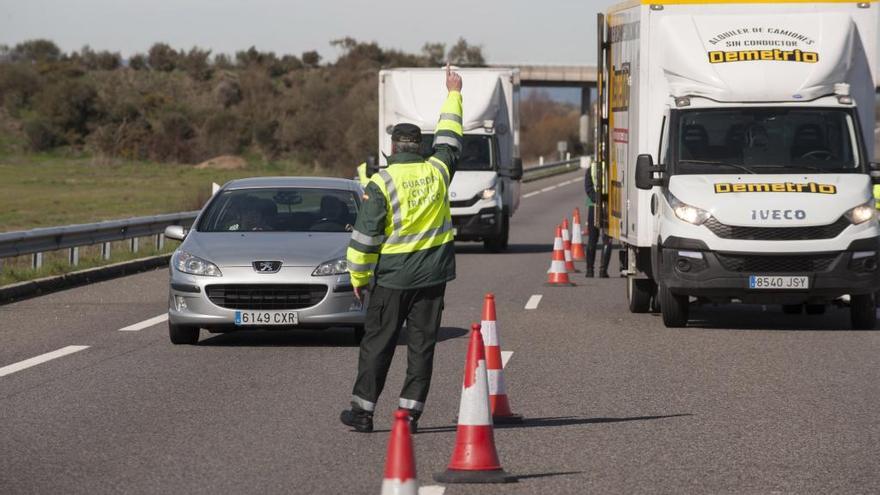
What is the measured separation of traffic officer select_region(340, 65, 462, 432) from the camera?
8906 mm

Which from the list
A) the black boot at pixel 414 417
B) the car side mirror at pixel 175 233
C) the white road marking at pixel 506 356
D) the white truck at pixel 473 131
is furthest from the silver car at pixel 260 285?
the white truck at pixel 473 131

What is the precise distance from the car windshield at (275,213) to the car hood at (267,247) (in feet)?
0.67

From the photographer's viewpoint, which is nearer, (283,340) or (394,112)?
(283,340)

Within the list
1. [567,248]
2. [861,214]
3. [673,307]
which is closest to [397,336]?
[673,307]

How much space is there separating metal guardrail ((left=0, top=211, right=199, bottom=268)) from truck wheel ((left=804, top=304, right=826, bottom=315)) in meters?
8.97

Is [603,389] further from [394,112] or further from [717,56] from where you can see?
[394,112]

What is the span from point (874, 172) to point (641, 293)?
277cm

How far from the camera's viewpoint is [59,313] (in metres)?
16.4

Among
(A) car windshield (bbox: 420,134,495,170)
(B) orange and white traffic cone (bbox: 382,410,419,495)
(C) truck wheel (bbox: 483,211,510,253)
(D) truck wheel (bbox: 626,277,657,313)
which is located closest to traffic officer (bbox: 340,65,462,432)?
(B) orange and white traffic cone (bbox: 382,410,419,495)

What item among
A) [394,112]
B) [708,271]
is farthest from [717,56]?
[394,112]

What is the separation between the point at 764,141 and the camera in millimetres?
15219

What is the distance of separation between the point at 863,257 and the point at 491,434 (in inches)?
305

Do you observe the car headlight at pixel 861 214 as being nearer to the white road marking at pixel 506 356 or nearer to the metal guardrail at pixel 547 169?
the white road marking at pixel 506 356

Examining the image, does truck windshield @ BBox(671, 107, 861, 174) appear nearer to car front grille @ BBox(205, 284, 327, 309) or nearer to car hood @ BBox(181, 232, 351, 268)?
car hood @ BBox(181, 232, 351, 268)
